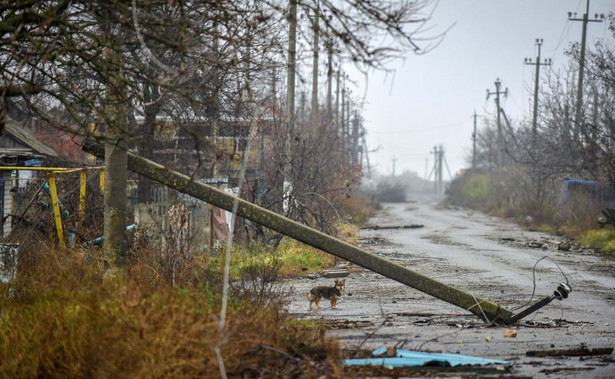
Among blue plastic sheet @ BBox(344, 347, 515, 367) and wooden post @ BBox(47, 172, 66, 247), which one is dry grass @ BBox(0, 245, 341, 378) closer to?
blue plastic sheet @ BBox(344, 347, 515, 367)

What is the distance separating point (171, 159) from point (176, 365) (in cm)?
1538

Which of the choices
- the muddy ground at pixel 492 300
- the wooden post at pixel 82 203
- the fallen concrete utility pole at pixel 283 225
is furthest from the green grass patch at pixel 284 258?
the fallen concrete utility pole at pixel 283 225

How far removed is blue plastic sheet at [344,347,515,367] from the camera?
6.35 meters

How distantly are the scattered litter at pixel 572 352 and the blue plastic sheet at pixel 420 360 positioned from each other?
2.01 feet

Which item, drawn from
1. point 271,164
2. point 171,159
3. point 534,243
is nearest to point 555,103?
point 534,243

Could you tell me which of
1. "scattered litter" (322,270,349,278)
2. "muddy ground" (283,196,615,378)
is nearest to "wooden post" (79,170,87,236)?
"muddy ground" (283,196,615,378)

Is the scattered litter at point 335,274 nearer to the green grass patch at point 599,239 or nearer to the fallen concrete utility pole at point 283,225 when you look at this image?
the fallen concrete utility pole at point 283,225

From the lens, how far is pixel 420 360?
6582 mm

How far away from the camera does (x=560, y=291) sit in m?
8.66

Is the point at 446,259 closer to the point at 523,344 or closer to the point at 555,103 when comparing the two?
the point at 523,344

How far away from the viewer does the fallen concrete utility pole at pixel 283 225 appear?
7.70m

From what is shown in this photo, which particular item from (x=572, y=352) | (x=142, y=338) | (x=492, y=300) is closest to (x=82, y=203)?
(x=492, y=300)

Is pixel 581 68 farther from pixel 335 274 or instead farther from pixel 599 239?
pixel 335 274

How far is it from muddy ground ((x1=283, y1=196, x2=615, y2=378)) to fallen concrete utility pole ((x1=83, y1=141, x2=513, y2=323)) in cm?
63
